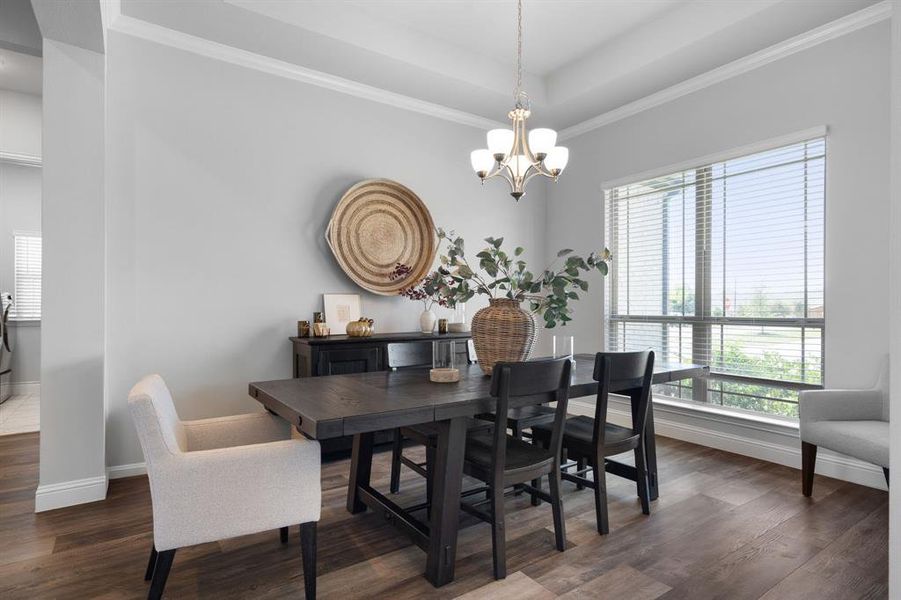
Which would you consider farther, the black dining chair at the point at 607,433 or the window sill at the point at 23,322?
the window sill at the point at 23,322

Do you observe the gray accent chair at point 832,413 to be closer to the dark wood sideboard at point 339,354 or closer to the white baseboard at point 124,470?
the dark wood sideboard at point 339,354

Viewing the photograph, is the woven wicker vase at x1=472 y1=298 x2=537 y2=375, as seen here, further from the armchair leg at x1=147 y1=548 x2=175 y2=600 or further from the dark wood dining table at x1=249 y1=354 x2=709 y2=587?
the armchair leg at x1=147 y1=548 x2=175 y2=600

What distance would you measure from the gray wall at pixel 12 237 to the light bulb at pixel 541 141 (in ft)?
21.0

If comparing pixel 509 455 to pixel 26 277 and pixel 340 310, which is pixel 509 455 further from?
pixel 26 277

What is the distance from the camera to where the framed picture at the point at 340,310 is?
3.91m

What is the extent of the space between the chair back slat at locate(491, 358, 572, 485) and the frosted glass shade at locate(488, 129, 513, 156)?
127cm

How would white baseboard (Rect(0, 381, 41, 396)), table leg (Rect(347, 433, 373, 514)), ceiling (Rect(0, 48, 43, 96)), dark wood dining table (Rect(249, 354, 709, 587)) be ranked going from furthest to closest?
white baseboard (Rect(0, 381, 41, 396)) → ceiling (Rect(0, 48, 43, 96)) → table leg (Rect(347, 433, 373, 514)) → dark wood dining table (Rect(249, 354, 709, 587))

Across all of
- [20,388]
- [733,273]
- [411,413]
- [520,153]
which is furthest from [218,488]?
[20,388]

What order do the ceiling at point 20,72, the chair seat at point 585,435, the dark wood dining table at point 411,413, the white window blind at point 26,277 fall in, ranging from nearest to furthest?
the dark wood dining table at point 411,413
the chair seat at point 585,435
the ceiling at point 20,72
the white window blind at point 26,277

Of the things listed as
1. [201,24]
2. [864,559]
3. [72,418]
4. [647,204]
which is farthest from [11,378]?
[864,559]

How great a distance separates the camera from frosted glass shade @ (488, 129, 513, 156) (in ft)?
9.10

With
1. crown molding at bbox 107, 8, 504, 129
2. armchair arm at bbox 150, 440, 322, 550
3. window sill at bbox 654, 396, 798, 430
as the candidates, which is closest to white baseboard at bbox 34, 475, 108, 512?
armchair arm at bbox 150, 440, 322, 550

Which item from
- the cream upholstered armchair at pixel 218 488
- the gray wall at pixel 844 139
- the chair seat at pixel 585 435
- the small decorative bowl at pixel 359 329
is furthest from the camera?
the small decorative bowl at pixel 359 329

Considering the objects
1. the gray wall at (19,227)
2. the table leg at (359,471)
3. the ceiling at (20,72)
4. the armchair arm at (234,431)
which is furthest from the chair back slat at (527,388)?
the gray wall at (19,227)
